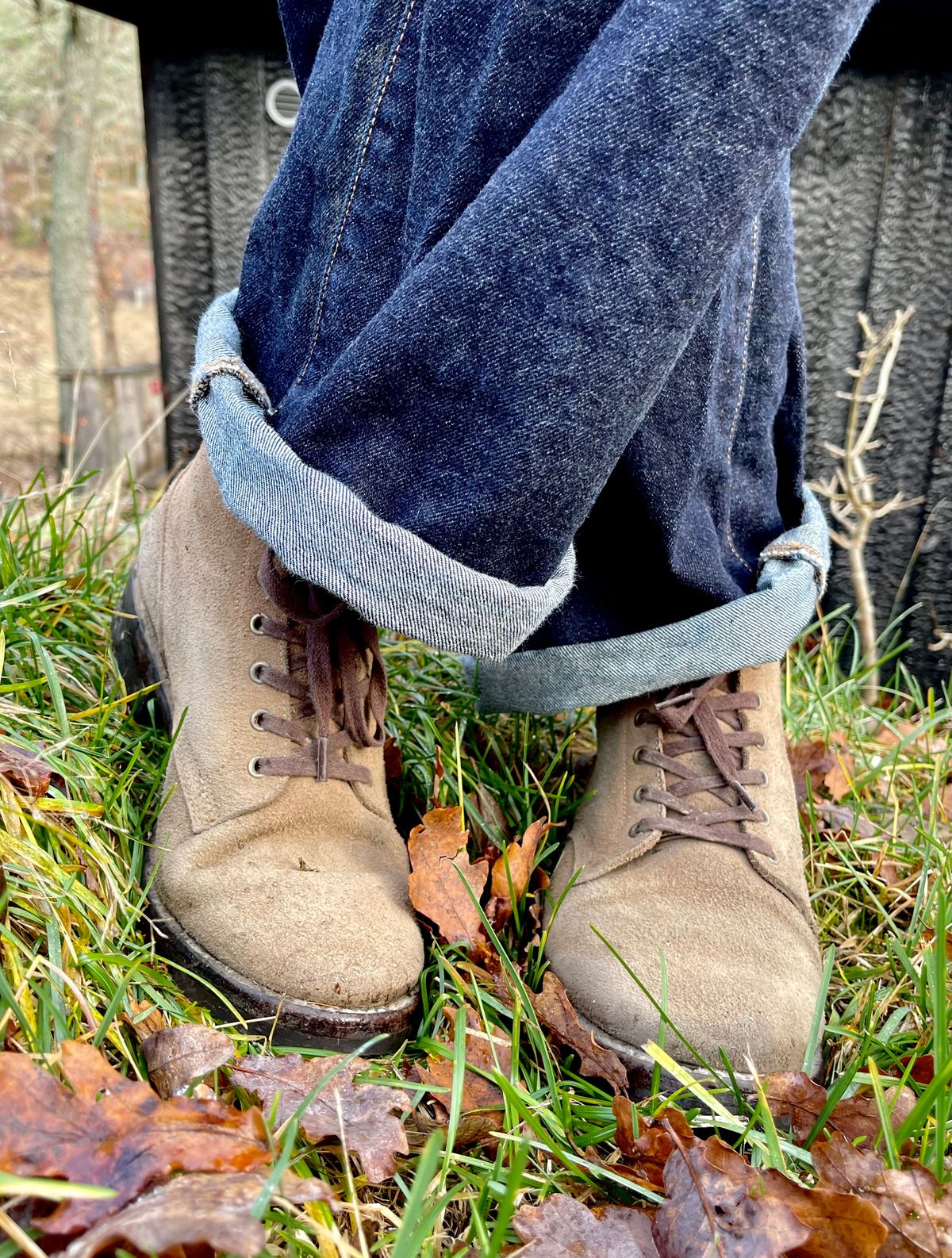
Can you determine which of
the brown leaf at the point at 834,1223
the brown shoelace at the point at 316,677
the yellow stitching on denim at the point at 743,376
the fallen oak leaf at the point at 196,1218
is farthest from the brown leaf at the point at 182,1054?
the yellow stitching on denim at the point at 743,376

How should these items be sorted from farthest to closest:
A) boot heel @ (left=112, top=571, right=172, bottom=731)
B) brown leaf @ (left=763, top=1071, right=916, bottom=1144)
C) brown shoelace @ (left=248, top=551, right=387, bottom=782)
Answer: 1. boot heel @ (left=112, top=571, right=172, bottom=731)
2. brown shoelace @ (left=248, top=551, right=387, bottom=782)
3. brown leaf @ (left=763, top=1071, right=916, bottom=1144)

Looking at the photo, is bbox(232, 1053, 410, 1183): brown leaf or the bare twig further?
the bare twig

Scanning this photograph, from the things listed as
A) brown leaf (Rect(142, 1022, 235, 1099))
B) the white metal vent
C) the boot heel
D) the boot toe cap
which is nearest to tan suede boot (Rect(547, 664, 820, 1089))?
the boot toe cap

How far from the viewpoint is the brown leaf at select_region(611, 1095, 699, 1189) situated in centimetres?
66

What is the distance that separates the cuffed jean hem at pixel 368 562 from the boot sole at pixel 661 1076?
0.36 m

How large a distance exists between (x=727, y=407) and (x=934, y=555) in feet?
4.26

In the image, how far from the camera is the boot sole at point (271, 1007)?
77 centimetres

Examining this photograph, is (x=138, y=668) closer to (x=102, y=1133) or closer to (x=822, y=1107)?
(x=102, y=1133)

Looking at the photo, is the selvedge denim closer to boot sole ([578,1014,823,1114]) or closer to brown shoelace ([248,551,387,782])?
brown shoelace ([248,551,387,782])

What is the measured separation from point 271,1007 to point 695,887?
→ 425 mm

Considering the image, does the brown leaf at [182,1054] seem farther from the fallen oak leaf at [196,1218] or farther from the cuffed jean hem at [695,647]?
Answer: the cuffed jean hem at [695,647]

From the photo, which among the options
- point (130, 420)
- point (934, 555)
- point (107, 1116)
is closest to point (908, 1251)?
point (107, 1116)

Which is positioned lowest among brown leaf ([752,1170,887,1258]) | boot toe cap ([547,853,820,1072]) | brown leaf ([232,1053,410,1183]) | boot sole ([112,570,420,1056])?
boot toe cap ([547,853,820,1072])

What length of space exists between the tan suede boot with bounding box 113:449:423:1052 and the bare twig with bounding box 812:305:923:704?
118cm
